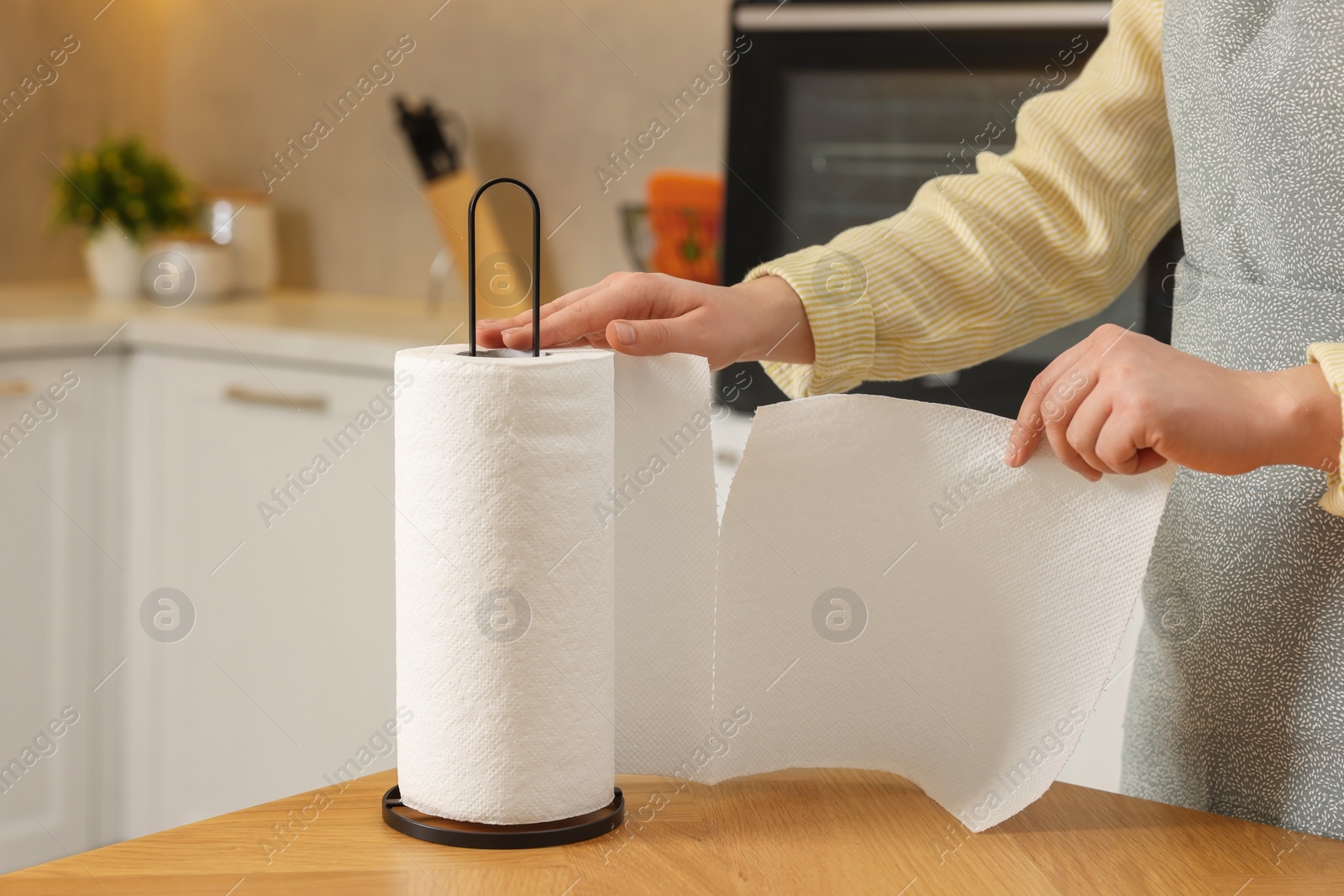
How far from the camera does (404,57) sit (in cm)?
233

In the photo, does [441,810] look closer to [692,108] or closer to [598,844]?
[598,844]

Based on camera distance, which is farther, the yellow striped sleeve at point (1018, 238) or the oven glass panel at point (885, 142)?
the oven glass panel at point (885, 142)

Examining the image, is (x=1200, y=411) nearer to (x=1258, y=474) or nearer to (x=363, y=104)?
(x=1258, y=474)

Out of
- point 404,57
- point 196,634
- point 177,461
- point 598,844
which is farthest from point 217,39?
point 598,844

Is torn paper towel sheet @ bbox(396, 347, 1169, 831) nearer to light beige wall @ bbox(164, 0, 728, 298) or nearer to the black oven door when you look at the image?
the black oven door

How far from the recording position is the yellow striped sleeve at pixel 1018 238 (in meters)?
0.76

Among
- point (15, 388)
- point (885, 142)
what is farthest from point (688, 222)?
point (15, 388)

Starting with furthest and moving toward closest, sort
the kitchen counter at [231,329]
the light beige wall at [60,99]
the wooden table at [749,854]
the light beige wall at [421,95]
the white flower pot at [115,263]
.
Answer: the light beige wall at [60,99] → the white flower pot at [115,263] → the light beige wall at [421,95] → the kitchen counter at [231,329] → the wooden table at [749,854]

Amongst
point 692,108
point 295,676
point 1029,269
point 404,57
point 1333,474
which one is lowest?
point 295,676

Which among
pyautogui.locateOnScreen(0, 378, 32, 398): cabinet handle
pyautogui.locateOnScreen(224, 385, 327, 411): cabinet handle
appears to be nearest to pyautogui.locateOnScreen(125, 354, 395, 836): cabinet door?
pyautogui.locateOnScreen(224, 385, 327, 411): cabinet handle

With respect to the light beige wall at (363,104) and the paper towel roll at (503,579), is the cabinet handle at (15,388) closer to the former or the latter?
the light beige wall at (363,104)

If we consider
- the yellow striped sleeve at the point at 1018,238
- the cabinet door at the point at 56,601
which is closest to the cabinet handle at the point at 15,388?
the cabinet door at the point at 56,601

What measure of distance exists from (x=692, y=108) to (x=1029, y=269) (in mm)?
1343

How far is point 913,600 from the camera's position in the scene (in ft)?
2.20
